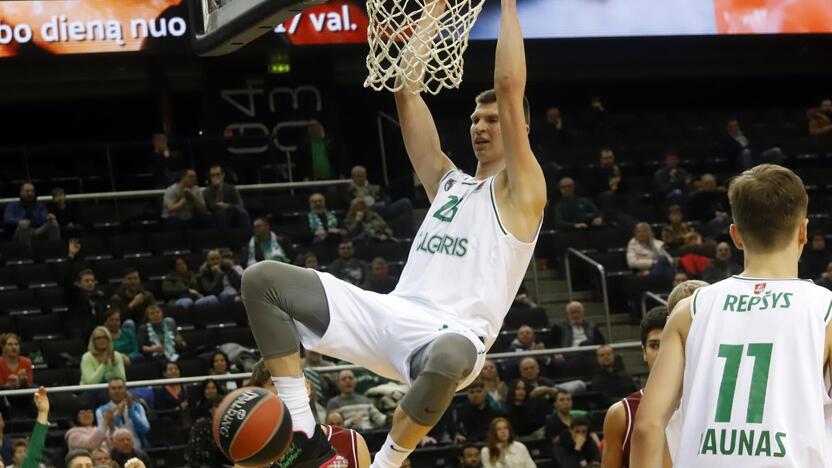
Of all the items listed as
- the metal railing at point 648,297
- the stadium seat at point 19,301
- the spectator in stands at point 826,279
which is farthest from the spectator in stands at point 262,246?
the spectator in stands at point 826,279

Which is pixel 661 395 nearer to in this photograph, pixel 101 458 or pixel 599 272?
pixel 101 458

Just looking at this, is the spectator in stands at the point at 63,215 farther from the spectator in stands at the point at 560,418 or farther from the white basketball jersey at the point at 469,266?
the white basketball jersey at the point at 469,266

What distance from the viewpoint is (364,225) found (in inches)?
622

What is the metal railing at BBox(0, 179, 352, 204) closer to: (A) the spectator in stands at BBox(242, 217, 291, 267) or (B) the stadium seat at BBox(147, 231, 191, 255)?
(B) the stadium seat at BBox(147, 231, 191, 255)

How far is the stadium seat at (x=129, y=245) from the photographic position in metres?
15.7

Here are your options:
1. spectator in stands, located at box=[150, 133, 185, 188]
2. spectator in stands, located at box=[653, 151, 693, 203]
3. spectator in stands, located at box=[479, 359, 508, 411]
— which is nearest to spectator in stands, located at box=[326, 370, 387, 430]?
spectator in stands, located at box=[479, 359, 508, 411]

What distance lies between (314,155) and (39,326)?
16.7 feet

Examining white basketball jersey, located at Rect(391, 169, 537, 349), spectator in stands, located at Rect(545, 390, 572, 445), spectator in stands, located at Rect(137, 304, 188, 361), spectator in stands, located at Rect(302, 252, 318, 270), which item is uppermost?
white basketball jersey, located at Rect(391, 169, 537, 349)

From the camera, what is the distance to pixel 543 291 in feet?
55.5

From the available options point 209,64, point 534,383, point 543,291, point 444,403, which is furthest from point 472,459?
point 209,64

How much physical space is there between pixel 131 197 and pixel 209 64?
3166 millimetres

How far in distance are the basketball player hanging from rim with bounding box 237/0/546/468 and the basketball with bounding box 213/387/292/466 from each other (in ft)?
1.03

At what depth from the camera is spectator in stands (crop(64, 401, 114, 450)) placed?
11383mm

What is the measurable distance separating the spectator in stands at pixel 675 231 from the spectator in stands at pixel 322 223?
4006 mm
